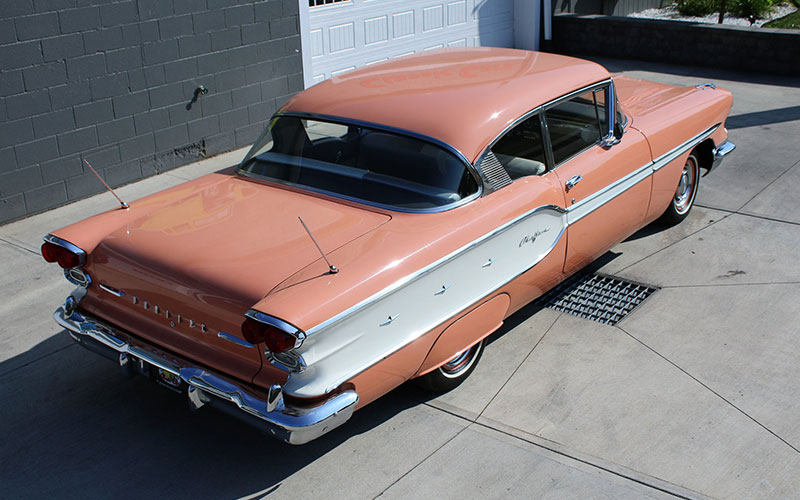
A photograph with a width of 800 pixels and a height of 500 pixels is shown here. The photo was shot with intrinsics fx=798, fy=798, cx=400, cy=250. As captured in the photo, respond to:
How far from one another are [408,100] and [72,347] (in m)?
2.71

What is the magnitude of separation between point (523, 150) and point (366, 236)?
1.34 meters

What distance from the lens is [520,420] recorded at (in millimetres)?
4320

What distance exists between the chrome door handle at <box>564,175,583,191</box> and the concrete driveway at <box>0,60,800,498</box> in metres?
0.96

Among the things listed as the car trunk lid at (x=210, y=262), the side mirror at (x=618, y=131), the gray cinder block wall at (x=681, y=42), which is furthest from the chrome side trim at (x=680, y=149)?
the gray cinder block wall at (x=681, y=42)

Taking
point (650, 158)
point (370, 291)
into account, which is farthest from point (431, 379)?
point (650, 158)

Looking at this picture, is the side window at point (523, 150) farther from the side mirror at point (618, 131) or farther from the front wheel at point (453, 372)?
the front wheel at point (453, 372)

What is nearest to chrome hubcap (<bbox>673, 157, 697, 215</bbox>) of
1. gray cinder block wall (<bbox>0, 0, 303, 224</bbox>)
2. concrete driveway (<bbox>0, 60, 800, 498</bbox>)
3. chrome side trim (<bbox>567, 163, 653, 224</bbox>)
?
concrete driveway (<bbox>0, 60, 800, 498</bbox>)

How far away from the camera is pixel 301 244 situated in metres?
3.97

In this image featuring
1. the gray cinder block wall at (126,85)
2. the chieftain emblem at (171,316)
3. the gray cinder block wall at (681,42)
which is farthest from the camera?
the gray cinder block wall at (681,42)

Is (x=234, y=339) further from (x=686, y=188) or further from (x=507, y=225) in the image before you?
(x=686, y=188)

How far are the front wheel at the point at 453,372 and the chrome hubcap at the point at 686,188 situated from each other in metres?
2.77

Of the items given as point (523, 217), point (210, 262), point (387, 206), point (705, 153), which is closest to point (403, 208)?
point (387, 206)

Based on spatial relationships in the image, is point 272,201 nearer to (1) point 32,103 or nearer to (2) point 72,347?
(2) point 72,347

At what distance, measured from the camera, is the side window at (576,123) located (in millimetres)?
5062
